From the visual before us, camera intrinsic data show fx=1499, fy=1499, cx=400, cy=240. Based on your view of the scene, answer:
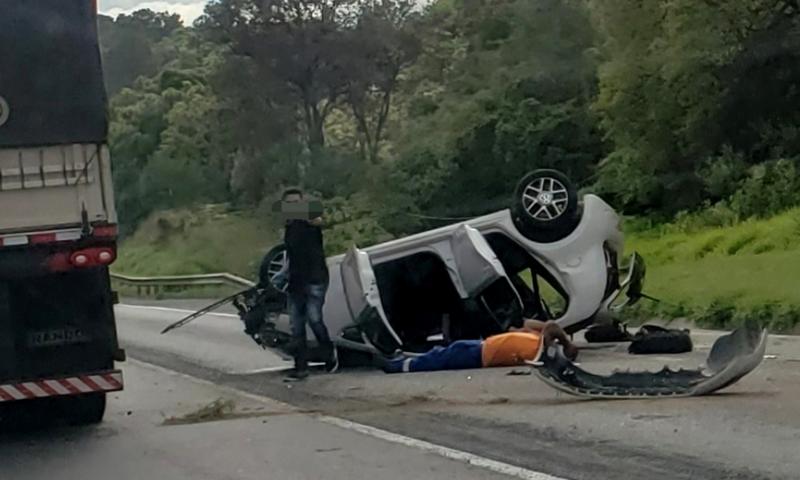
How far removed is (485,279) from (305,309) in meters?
1.75

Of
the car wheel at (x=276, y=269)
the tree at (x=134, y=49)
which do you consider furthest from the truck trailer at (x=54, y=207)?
the tree at (x=134, y=49)

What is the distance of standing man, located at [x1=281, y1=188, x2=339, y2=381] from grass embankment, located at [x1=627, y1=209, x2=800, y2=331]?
529 cm

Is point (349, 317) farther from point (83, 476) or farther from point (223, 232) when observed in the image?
point (223, 232)

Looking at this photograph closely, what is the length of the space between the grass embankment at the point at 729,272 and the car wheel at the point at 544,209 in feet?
10.0

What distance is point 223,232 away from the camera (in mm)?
31328

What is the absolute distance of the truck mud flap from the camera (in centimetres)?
1089

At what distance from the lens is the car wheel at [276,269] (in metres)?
14.9

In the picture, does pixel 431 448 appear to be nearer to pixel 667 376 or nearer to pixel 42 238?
pixel 667 376

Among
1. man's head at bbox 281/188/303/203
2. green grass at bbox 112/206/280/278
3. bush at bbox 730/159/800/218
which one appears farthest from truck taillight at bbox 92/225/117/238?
bush at bbox 730/159/800/218

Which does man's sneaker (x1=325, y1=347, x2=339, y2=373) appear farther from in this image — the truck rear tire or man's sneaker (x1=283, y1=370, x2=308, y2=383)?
the truck rear tire

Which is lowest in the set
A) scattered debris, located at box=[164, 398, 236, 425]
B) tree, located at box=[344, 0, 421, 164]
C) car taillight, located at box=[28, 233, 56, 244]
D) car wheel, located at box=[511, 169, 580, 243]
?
scattered debris, located at box=[164, 398, 236, 425]

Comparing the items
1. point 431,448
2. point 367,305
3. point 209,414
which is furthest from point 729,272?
point 431,448

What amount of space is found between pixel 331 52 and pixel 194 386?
104 feet

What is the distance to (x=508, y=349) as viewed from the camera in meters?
13.6
